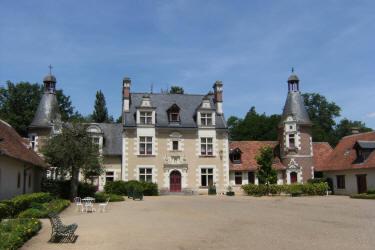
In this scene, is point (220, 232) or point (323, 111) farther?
point (323, 111)

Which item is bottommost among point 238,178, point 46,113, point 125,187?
point 125,187

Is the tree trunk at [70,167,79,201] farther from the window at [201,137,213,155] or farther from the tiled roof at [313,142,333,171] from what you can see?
the tiled roof at [313,142,333,171]

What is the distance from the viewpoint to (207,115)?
42969 millimetres

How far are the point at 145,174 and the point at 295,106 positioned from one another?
55.4 ft

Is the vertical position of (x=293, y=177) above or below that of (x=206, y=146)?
below

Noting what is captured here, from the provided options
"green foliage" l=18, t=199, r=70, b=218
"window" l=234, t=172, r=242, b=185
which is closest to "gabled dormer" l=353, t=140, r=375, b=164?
"window" l=234, t=172, r=242, b=185

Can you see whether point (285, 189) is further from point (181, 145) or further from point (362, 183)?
point (181, 145)

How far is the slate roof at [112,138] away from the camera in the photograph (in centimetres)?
4244

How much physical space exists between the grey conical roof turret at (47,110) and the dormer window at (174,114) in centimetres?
1057

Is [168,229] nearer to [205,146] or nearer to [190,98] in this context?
[205,146]

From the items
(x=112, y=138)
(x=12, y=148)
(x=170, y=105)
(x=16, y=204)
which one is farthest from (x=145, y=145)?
(x=16, y=204)

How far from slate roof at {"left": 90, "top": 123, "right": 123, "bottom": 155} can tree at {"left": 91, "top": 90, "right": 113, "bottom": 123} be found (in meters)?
19.9

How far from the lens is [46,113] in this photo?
137 ft

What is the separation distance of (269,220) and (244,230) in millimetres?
3340
